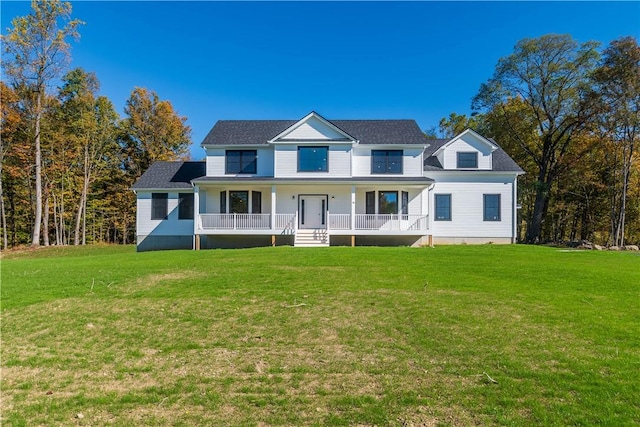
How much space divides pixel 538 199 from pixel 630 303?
837 inches

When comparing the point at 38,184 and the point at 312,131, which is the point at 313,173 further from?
the point at 38,184

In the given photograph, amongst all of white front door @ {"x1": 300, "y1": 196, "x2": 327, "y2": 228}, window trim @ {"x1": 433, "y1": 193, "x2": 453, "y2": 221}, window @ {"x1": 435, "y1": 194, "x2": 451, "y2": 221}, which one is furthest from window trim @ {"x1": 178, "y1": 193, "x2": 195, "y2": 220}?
window @ {"x1": 435, "y1": 194, "x2": 451, "y2": 221}

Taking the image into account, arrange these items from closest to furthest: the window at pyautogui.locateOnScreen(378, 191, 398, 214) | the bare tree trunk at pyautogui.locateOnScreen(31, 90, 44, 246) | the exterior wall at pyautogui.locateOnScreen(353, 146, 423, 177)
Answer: the window at pyautogui.locateOnScreen(378, 191, 398, 214), the exterior wall at pyautogui.locateOnScreen(353, 146, 423, 177), the bare tree trunk at pyautogui.locateOnScreen(31, 90, 44, 246)

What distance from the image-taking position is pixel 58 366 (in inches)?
173

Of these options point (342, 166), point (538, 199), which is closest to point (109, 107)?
point (342, 166)

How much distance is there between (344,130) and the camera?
2147 centimetres

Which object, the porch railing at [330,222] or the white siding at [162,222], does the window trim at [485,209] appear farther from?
the white siding at [162,222]

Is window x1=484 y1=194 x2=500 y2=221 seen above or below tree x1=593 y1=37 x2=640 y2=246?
below

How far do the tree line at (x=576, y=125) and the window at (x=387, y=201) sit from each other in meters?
11.6

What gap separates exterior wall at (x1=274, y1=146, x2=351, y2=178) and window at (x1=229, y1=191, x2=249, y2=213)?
7.68ft

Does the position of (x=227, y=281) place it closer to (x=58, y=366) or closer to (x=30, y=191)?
(x=58, y=366)

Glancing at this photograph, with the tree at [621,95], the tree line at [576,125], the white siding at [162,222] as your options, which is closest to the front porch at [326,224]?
the white siding at [162,222]

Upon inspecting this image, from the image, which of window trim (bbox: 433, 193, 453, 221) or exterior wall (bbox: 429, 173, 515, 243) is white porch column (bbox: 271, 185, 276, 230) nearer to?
exterior wall (bbox: 429, 173, 515, 243)

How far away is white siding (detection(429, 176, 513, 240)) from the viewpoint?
791 inches
